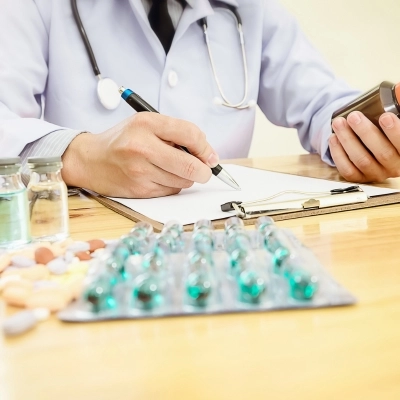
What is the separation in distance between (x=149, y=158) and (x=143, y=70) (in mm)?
447

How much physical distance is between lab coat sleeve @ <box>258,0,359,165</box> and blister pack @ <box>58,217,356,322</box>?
85 centimetres

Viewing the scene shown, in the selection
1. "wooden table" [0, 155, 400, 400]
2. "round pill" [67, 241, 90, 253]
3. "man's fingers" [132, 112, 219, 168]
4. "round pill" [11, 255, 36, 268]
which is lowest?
"wooden table" [0, 155, 400, 400]

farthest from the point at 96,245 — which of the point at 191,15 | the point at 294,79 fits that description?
the point at 294,79

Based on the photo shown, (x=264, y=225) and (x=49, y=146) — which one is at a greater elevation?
(x=49, y=146)

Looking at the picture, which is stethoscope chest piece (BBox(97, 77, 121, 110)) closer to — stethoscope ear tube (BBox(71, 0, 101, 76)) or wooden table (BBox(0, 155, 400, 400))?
stethoscope ear tube (BBox(71, 0, 101, 76))

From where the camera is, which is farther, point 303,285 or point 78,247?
point 78,247

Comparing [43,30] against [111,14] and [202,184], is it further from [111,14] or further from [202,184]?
[202,184]

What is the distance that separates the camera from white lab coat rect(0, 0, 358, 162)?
990 millimetres

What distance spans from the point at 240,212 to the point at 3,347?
320mm

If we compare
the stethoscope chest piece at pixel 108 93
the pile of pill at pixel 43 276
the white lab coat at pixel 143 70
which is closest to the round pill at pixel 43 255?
the pile of pill at pixel 43 276

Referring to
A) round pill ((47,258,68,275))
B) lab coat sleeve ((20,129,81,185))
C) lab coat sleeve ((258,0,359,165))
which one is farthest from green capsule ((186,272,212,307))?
lab coat sleeve ((258,0,359,165))

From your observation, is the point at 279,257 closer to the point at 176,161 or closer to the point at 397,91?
the point at 176,161

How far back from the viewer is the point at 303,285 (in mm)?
277

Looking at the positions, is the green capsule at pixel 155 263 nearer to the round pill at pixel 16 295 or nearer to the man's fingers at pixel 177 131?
the round pill at pixel 16 295
